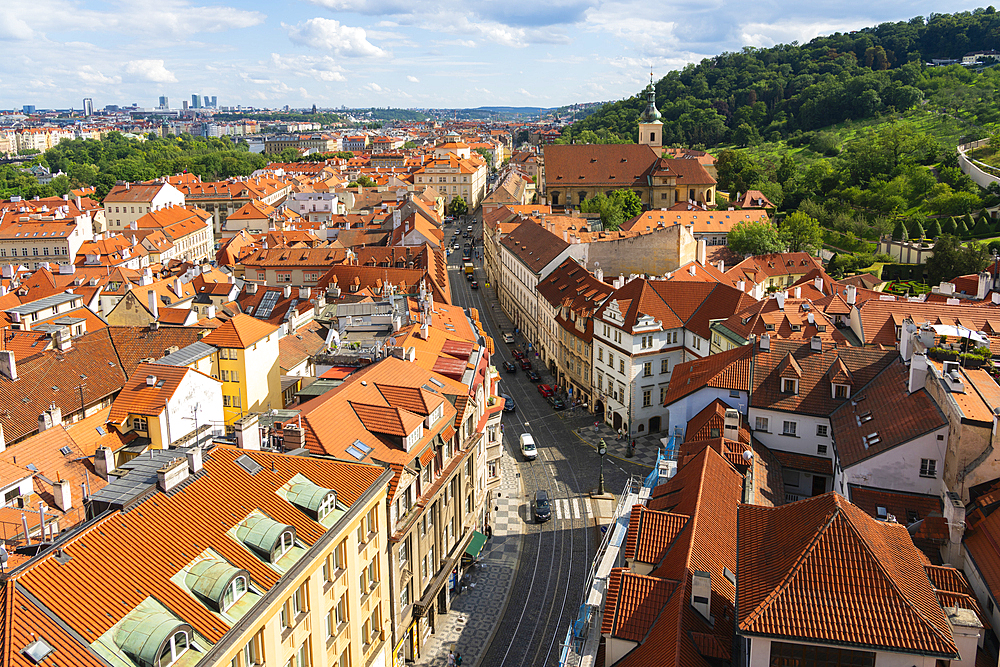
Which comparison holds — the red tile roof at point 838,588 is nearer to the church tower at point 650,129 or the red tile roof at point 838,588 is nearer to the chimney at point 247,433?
the chimney at point 247,433

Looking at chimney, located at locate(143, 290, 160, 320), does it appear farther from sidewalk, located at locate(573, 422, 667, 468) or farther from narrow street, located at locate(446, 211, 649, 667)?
sidewalk, located at locate(573, 422, 667, 468)

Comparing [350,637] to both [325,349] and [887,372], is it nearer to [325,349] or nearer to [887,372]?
[325,349]

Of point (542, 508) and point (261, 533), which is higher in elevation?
point (261, 533)

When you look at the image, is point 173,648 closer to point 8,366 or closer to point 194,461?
point 194,461

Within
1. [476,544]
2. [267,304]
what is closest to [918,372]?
[476,544]

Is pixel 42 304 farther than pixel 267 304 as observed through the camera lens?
No

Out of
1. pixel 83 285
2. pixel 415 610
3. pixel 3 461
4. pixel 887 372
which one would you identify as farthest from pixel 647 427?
pixel 83 285
